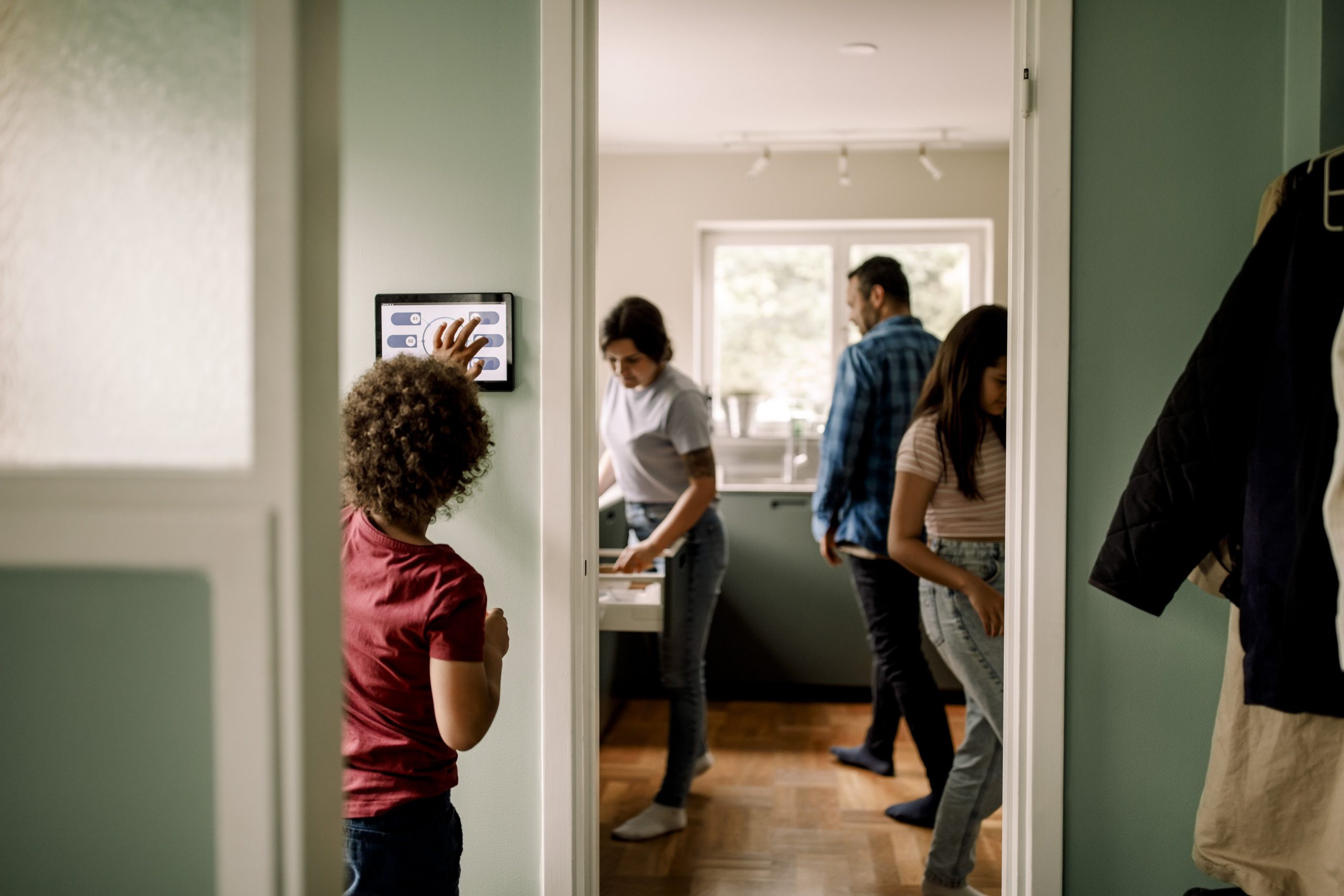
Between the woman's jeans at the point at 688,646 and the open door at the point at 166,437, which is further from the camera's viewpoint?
the woman's jeans at the point at 688,646

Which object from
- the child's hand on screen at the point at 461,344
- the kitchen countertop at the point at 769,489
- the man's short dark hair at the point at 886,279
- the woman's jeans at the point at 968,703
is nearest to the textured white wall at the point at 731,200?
the kitchen countertop at the point at 769,489

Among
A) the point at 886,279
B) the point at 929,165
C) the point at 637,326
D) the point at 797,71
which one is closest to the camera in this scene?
the point at 637,326

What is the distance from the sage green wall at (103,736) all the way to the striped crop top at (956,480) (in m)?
1.68

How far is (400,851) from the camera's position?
1.29 meters

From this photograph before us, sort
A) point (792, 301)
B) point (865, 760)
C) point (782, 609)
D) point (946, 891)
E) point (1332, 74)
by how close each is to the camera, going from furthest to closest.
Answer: point (792, 301), point (782, 609), point (865, 760), point (946, 891), point (1332, 74)

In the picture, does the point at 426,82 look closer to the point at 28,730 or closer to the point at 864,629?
the point at 28,730

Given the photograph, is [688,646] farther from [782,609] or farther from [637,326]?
[782,609]

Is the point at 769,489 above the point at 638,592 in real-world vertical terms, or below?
above

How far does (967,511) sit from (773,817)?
1.21 m

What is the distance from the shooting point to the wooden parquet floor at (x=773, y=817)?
247cm

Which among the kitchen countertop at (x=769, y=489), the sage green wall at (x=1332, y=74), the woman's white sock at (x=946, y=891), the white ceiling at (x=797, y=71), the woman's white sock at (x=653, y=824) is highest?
the white ceiling at (x=797, y=71)

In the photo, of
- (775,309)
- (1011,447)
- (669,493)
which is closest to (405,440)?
(1011,447)

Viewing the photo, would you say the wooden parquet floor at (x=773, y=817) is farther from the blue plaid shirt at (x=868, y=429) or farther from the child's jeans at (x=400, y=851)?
the child's jeans at (x=400, y=851)

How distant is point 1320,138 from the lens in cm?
159
